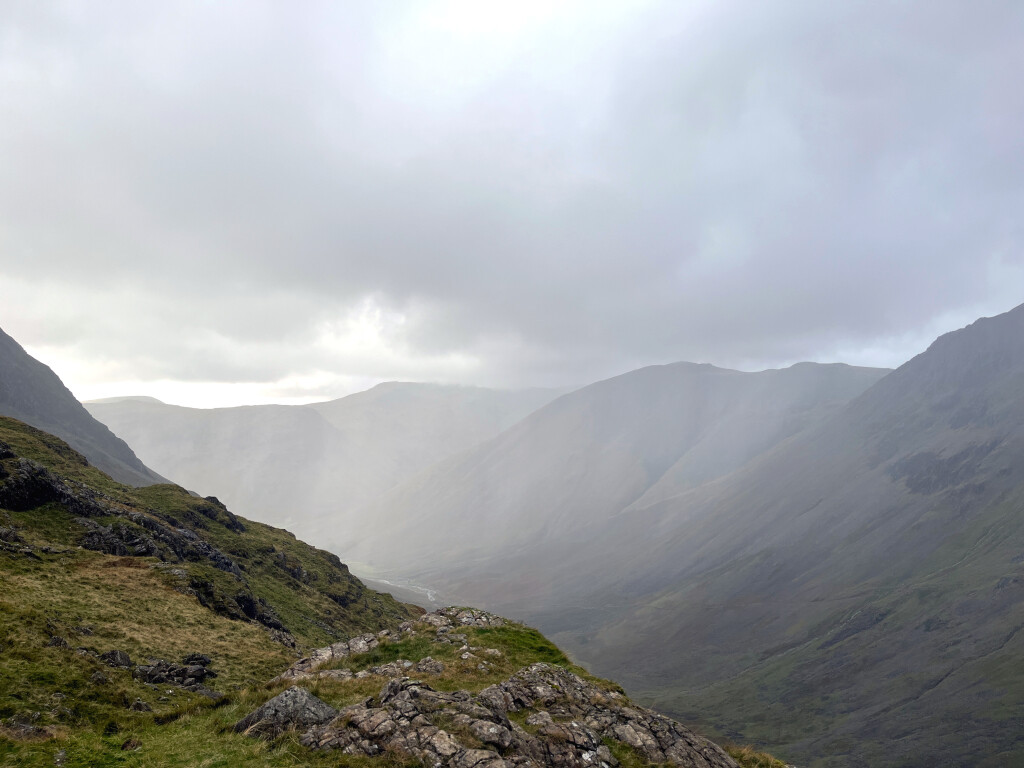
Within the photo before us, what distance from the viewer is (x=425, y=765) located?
684 inches

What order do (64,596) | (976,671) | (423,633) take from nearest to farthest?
(64,596)
(423,633)
(976,671)

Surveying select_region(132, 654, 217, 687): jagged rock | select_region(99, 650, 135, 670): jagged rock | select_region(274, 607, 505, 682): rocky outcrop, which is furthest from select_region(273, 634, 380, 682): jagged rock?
select_region(99, 650, 135, 670): jagged rock

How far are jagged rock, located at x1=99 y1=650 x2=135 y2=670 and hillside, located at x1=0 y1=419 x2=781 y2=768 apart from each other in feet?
0.26

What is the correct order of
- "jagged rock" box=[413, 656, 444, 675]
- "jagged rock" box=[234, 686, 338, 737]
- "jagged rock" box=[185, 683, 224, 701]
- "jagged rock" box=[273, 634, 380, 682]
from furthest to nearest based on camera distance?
"jagged rock" box=[273, 634, 380, 682] < "jagged rock" box=[413, 656, 444, 675] < "jagged rock" box=[185, 683, 224, 701] < "jagged rock" box=[234, 686, 338, 737]

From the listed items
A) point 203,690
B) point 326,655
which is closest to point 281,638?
point 326,655

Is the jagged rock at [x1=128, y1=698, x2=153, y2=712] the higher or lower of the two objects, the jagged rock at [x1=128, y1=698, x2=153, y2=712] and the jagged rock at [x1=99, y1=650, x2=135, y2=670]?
the lower

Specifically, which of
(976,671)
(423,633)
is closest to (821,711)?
(976,671)

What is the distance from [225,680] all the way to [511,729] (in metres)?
18.2

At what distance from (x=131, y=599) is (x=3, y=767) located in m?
22.7

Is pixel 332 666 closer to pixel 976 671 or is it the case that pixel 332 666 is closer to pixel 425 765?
pixel 425 765

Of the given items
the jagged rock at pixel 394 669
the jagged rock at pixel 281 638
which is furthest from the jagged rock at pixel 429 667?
the jagged rock at pixel 281 638

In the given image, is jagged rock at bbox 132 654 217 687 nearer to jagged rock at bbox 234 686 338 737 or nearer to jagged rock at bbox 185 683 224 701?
jagged rock at bbox 185 683 224 701

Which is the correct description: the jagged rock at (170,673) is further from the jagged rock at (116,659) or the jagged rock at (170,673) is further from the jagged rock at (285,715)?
the jagged rock at (285,715)

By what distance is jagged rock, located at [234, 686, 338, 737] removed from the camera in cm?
1930
